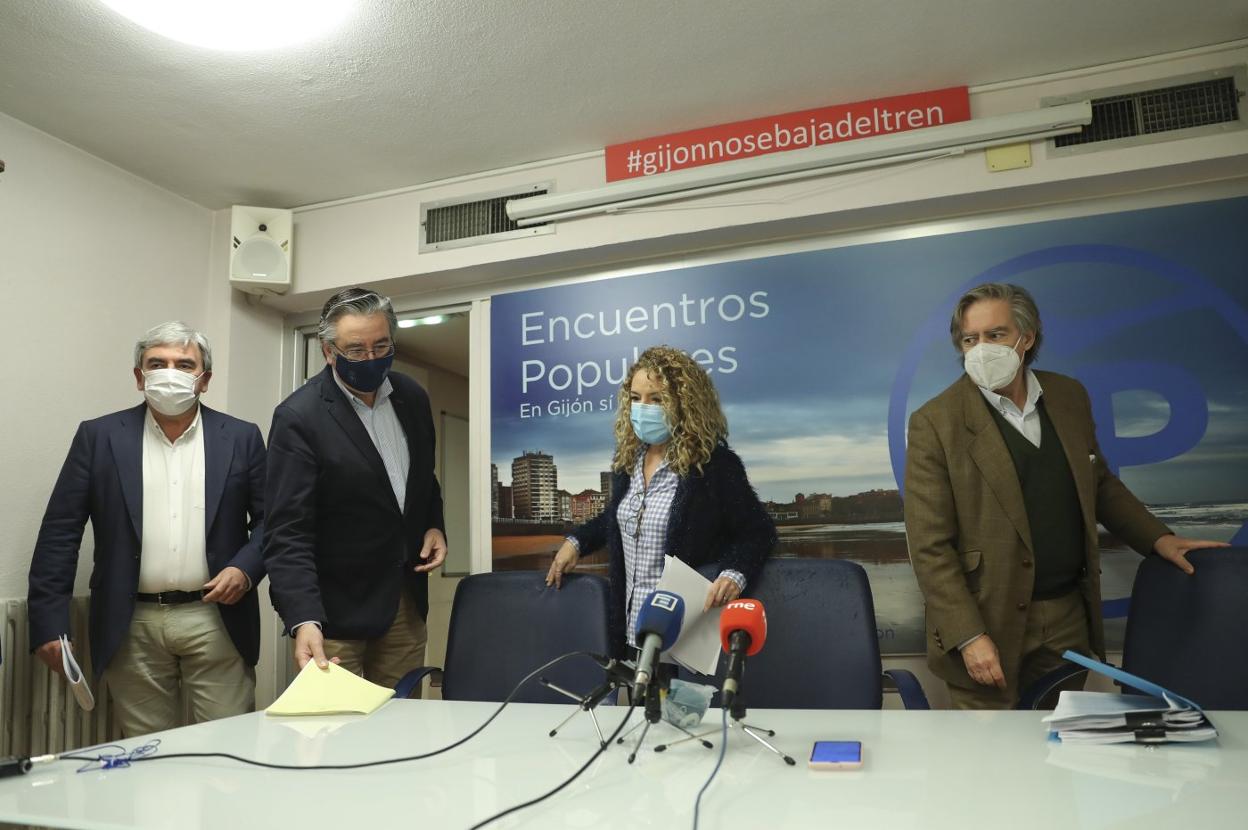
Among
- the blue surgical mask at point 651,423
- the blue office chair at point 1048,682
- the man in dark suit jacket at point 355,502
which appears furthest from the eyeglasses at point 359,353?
the blue office chair at point 1048,682

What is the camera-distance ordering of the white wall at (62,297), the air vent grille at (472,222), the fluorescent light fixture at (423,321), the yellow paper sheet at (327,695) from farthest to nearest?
the fluorescent light fixture at (423,321) < the air vent grille at (472,222) < the white wall at (62,297) < the yellow paper sheet at (327,695)

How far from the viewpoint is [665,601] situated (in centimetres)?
132

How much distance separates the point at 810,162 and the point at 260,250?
8.08 ft

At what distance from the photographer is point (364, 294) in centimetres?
260

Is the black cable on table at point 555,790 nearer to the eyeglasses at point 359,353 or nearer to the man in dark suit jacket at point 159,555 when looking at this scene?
the eyeglasses at point 359,353

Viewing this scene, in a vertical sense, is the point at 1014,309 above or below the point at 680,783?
above

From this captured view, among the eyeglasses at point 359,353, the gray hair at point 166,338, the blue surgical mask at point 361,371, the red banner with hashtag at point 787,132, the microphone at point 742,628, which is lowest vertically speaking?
the microphone at point 742,628

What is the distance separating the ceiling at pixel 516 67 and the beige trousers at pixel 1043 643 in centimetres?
184

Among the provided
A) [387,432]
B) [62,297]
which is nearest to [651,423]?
[387,432]

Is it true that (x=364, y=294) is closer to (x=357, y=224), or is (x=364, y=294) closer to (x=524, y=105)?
(x=524, y=105)

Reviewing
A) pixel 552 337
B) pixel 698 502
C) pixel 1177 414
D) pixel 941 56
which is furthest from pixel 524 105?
pixel 1177 414

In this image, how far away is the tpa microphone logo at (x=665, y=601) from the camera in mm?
1317

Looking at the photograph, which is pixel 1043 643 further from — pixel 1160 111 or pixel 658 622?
pixel 1160 111

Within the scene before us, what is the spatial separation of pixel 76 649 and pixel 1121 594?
144 inches
